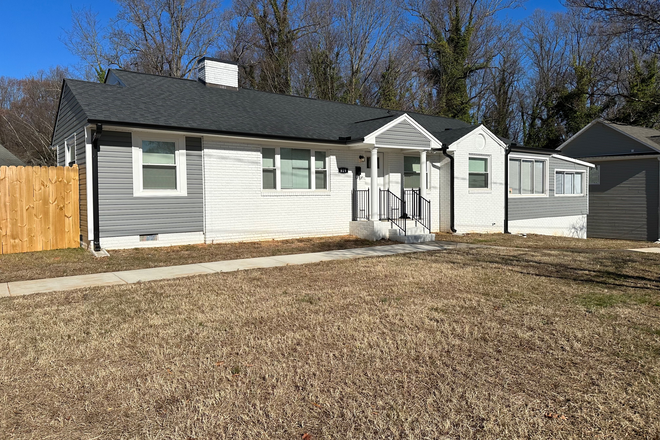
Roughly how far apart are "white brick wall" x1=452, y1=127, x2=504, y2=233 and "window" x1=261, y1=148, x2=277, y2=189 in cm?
622

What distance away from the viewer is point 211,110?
513 inches

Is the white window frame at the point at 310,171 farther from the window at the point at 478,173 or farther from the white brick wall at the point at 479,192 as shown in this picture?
the window at the point at 478,173

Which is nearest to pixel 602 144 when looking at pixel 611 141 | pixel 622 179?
pixel 611 141

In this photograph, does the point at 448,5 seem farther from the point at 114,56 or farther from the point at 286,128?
the point at 286,128

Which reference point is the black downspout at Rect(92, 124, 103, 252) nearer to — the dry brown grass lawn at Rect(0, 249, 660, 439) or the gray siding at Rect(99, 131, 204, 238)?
the gray siding at Rect(99, 131, 204, 238)

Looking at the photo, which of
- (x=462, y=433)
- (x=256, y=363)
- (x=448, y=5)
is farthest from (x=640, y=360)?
(x=448, y=5)

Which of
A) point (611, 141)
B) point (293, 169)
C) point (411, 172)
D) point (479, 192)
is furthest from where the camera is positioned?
point (611, 141)

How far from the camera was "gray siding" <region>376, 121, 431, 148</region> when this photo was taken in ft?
45.3

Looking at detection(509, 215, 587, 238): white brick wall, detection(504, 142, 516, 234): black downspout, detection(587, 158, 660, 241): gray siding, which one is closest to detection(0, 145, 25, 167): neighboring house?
detection(504, 142, 516, 234): black downspout

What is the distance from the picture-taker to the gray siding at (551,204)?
1791cm

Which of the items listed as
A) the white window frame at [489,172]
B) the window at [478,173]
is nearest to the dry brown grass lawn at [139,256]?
the white window frame at [489,172]

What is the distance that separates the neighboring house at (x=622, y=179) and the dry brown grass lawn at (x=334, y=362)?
56.3 feet

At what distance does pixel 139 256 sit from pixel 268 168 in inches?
172

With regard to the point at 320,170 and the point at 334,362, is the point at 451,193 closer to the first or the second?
the point at 320,170
